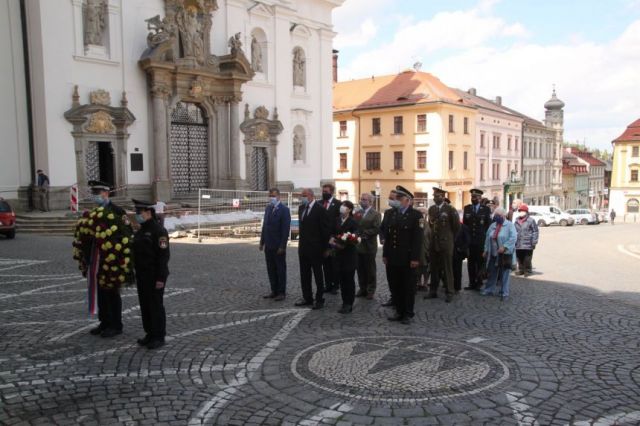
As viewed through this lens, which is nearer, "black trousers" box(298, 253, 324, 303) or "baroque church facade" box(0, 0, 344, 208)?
"black trousers" box(298, 253, 324, 303)

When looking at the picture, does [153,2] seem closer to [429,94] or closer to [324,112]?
[324,112]

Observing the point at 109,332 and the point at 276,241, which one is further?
the point at 276,241

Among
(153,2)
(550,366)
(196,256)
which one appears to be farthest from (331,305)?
(153,2)

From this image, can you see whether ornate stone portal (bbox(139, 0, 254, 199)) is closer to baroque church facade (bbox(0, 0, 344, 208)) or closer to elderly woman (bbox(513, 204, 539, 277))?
baroque church facade (bbox(0, 0, 344, 208))

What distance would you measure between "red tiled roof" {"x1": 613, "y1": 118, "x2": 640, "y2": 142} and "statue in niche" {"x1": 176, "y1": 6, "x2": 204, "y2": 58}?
62295 millimetres

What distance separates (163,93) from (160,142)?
7.37 ft

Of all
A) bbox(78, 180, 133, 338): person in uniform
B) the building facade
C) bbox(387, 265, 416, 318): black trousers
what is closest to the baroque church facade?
bbox(78, 180, 133, 338): person in uniform

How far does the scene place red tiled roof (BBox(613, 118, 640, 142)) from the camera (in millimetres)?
69188

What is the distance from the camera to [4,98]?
2169cm

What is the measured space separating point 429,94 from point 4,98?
32621 mm

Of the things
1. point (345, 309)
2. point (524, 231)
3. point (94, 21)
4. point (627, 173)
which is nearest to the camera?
point (345, 309)

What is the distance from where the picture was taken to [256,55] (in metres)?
30.4

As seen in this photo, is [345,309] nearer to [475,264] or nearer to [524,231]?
[475,264]

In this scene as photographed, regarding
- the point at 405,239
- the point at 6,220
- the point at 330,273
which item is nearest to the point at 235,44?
the point at 6,220
